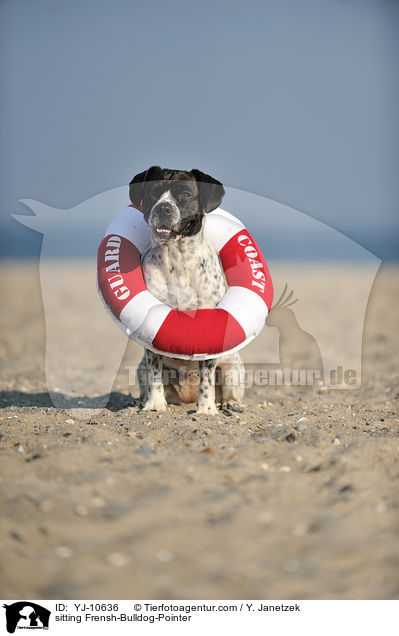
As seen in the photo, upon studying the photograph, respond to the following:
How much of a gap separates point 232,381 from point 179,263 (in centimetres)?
117

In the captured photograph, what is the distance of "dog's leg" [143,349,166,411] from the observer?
439 cm

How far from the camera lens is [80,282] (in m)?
15.0

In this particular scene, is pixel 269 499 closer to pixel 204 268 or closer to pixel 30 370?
pixel 204 268

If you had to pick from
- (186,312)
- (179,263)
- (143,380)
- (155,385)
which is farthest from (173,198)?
(143,380)

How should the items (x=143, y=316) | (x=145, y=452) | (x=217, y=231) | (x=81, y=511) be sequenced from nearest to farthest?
(x=81, y=511) → (x=145, y=452) → (x=143, y=316) → (x=217, y=231)

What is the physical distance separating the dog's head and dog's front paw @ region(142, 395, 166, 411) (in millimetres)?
1197

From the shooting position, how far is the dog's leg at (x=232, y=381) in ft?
15.5

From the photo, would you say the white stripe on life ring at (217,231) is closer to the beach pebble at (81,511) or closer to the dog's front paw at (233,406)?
the dog's front paw at (233,406)

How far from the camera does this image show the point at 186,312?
4.09m

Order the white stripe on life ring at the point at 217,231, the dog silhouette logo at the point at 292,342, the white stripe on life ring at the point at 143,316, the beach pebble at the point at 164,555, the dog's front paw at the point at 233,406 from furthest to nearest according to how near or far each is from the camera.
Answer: the dog silhouette logo at the point at 292,342, the dog's front paw at the point at 233,406, the white stripe on life ring at the point at 217,231, the white stripe on life ring at the point at 143,316, the beach pebble at the point at 164,555

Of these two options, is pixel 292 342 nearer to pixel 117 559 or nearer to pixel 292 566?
pixel 292 566
